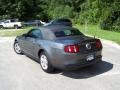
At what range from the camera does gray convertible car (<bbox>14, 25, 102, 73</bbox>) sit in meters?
7.42

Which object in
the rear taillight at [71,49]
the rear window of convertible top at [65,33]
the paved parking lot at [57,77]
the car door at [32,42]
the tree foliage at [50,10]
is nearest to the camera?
the paved parking lot at [57,77]

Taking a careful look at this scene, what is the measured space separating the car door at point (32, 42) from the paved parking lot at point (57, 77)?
0.50 m

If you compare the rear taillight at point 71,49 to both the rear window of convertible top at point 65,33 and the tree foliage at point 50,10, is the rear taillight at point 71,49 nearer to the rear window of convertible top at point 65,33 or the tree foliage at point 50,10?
the rear window of convertible top at point 65,33

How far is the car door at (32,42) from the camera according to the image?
28.9 feet

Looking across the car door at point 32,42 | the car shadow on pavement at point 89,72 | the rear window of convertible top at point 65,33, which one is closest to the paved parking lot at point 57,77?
the car shadow on pavement at point 89,72

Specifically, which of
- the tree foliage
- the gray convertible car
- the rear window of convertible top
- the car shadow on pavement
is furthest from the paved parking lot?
the tree foliage

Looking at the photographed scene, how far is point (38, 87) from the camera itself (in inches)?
267

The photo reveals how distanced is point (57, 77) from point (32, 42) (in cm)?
202

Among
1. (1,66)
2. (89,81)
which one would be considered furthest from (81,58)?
(1,66)

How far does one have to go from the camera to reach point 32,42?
29.8 feet

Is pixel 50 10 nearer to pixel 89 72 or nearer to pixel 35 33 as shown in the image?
pixel 35 33

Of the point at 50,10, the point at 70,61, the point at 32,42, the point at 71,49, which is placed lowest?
the point at 50,10

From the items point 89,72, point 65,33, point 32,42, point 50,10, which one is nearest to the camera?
point 89,72

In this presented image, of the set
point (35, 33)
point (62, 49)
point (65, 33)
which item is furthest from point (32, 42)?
point (62, 49)
